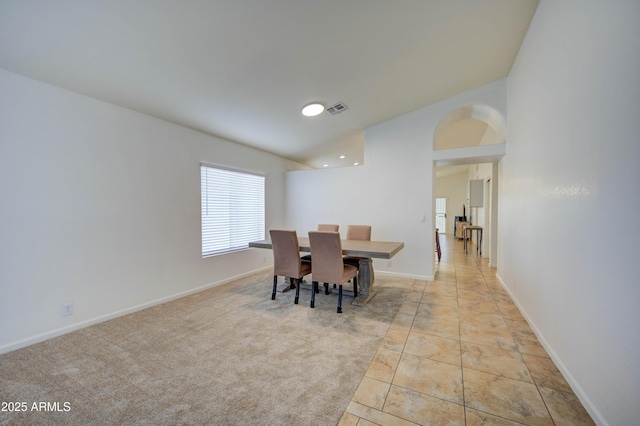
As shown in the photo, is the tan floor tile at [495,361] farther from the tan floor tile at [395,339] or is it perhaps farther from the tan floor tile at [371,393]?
the tan floor tile at [371,393]

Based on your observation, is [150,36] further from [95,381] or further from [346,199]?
[346,199]

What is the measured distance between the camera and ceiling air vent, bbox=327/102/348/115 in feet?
11.6

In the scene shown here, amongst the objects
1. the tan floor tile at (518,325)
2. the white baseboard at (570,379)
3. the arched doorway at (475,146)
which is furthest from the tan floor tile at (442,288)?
the arched doorway at (475,146)

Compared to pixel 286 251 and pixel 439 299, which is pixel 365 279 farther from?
pixel 286 251

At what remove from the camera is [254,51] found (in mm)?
2324

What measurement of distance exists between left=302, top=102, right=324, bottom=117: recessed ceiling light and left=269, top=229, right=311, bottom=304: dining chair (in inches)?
66.7

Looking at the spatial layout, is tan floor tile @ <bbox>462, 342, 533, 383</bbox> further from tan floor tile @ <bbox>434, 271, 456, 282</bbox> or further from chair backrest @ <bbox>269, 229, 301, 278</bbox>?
tan floor tile @ <bbox>434, 271, 456, 282</bbox>

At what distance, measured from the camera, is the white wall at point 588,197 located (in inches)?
47.3

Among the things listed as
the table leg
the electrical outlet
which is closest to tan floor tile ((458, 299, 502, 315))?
the table leg

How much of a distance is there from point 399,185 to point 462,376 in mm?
3114

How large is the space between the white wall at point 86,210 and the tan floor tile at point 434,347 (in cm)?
303

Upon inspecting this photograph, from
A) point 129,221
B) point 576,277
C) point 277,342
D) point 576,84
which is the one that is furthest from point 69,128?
point 576,277

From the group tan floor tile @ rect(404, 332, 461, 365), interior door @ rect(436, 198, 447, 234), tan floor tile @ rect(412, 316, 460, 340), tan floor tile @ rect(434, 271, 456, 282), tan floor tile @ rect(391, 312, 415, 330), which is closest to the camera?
tan floor tile @ rect(404, 332, 461, 365)

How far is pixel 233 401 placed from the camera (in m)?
1.59
